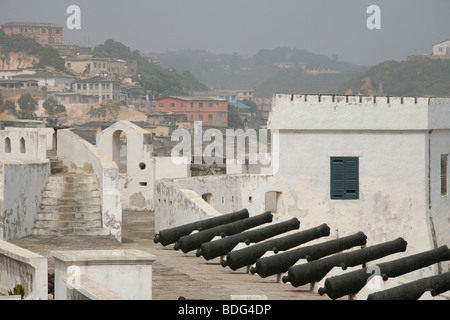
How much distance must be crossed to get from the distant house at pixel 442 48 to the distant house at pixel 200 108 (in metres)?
26.1

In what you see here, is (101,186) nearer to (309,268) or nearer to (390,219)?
(309,268)

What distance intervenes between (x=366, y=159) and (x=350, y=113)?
4.01 ft

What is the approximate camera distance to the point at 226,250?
16.9m

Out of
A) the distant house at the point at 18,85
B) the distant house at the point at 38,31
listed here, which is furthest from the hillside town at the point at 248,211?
the distant house at the point at 38,31

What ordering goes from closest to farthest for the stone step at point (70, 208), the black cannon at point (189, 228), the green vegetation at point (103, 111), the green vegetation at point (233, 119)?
the black cannon at point (189, 228) < the stone step at point (70, 208) < the green vegetation at point (103, 111) < the green vegetation at point (233, 119)

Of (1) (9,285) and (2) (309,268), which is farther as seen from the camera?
(2) (309,268)

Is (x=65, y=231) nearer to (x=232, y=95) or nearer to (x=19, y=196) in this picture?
(x=19, y=196)

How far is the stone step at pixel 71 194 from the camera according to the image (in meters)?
19.9

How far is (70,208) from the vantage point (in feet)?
63.7

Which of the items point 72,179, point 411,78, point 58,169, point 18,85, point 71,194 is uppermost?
point 411,78

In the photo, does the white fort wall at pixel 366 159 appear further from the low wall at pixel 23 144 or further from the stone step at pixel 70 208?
the stone step at pixel 70 208

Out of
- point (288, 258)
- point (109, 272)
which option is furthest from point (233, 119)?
point (109, 272)
